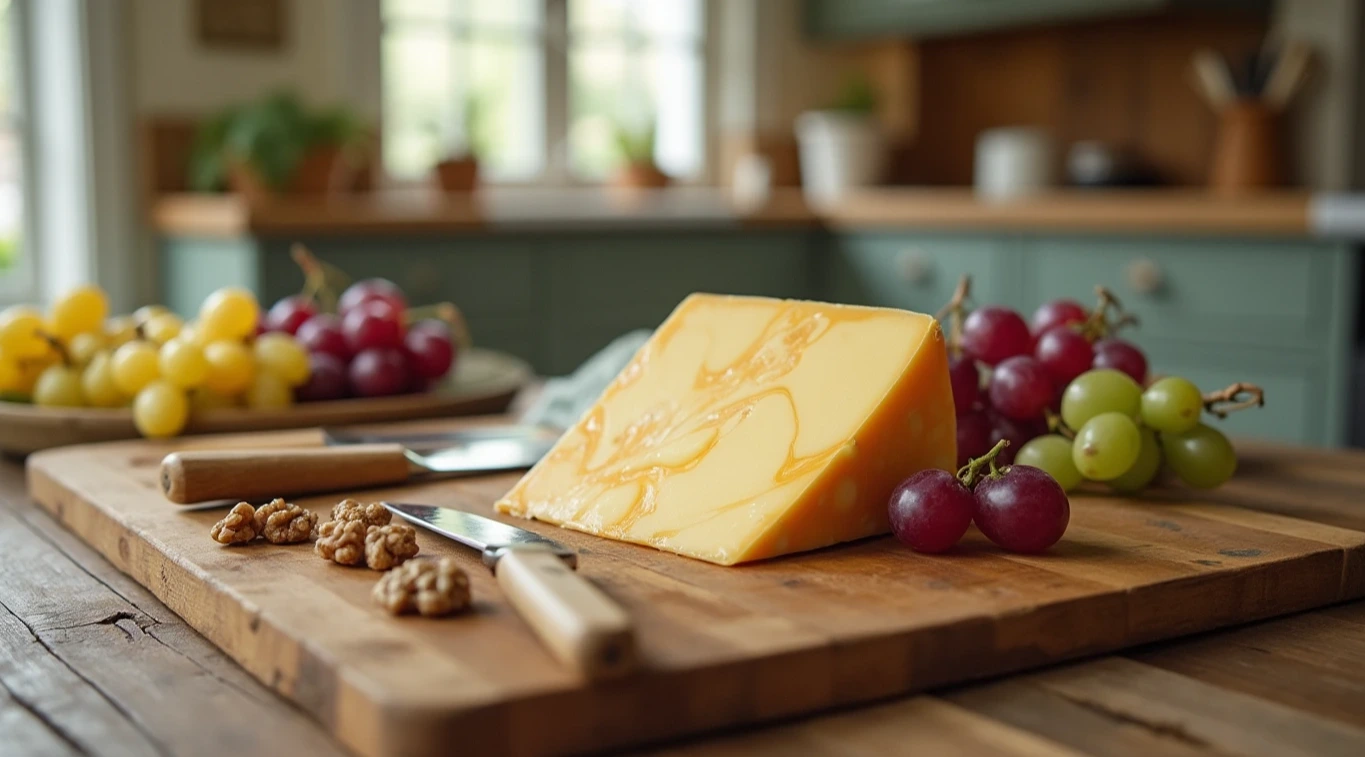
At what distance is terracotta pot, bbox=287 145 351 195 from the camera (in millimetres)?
3309

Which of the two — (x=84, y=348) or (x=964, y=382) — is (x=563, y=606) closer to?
(x=964, y=382)

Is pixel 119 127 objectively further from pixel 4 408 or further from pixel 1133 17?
pixel 1133 17

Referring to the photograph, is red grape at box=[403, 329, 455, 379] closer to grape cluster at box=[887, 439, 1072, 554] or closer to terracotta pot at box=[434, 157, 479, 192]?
grape cluster at box=[887, 439, 1072, 554]

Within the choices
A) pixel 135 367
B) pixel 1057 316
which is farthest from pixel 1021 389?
pixel 135 367

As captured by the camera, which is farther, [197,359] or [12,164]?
[12,164]

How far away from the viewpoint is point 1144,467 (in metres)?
1.00

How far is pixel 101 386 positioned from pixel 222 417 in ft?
0.39

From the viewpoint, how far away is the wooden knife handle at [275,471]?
36.6 inches

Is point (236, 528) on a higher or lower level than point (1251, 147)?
lower

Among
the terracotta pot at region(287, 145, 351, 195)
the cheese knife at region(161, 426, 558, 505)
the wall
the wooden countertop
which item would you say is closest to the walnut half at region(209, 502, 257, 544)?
the cheese knife at region(161, 426, 558, 505)

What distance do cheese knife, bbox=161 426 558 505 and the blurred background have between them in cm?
165

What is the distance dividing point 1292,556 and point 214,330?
0.95 metres

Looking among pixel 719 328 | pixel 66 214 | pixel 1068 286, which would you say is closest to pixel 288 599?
pixel 719 328

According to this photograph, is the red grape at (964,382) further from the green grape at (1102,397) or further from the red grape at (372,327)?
the red grape at (372,327)
